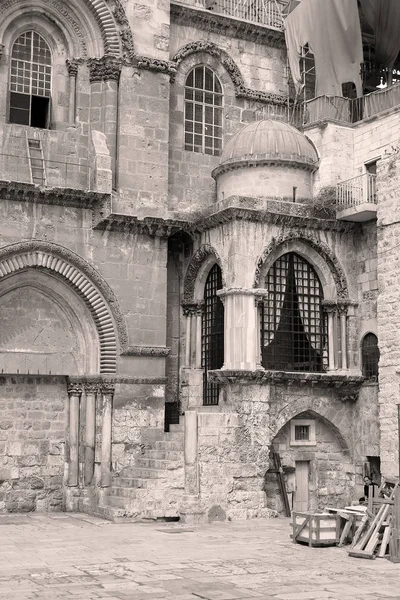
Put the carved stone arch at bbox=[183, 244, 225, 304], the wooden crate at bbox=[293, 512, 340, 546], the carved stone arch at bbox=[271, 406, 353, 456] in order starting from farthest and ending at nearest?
the carved stone arch at bbox=[183, 244, 225, 304], the carved stone arch at bbox=[271, 406, 353, 456], the wooden crate at bbox=[293, 512, 340, 546]

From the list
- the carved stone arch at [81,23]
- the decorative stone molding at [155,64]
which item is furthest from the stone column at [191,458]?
the carved stone arch at [81,23]

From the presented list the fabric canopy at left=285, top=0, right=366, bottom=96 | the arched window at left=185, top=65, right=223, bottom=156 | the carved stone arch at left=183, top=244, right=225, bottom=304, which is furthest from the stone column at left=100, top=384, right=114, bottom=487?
the fabric canopy at left=285, top=0, right=366, bottom=96

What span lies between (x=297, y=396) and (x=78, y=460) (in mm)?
5691

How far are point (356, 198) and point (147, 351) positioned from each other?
6869 millimetres

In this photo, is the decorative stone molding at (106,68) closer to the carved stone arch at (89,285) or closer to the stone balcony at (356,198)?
the carved stone arch at (89,285)

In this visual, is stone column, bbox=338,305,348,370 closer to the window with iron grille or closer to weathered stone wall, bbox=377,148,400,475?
weathered stone wall, bbox=377,148,400,475

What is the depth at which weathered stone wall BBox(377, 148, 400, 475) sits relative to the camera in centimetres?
2102

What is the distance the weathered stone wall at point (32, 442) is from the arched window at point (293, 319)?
17.8ft

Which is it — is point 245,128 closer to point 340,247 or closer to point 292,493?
point 340,247

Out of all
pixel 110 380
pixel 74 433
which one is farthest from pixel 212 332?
pixel 74 433

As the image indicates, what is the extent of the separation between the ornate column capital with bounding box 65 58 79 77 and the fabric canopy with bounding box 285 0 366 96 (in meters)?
6.26

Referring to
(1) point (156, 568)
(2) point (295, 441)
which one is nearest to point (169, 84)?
(2) point (295, 441)

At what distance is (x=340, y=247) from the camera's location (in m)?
24.0

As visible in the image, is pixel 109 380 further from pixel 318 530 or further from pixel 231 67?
pixel 231 67
